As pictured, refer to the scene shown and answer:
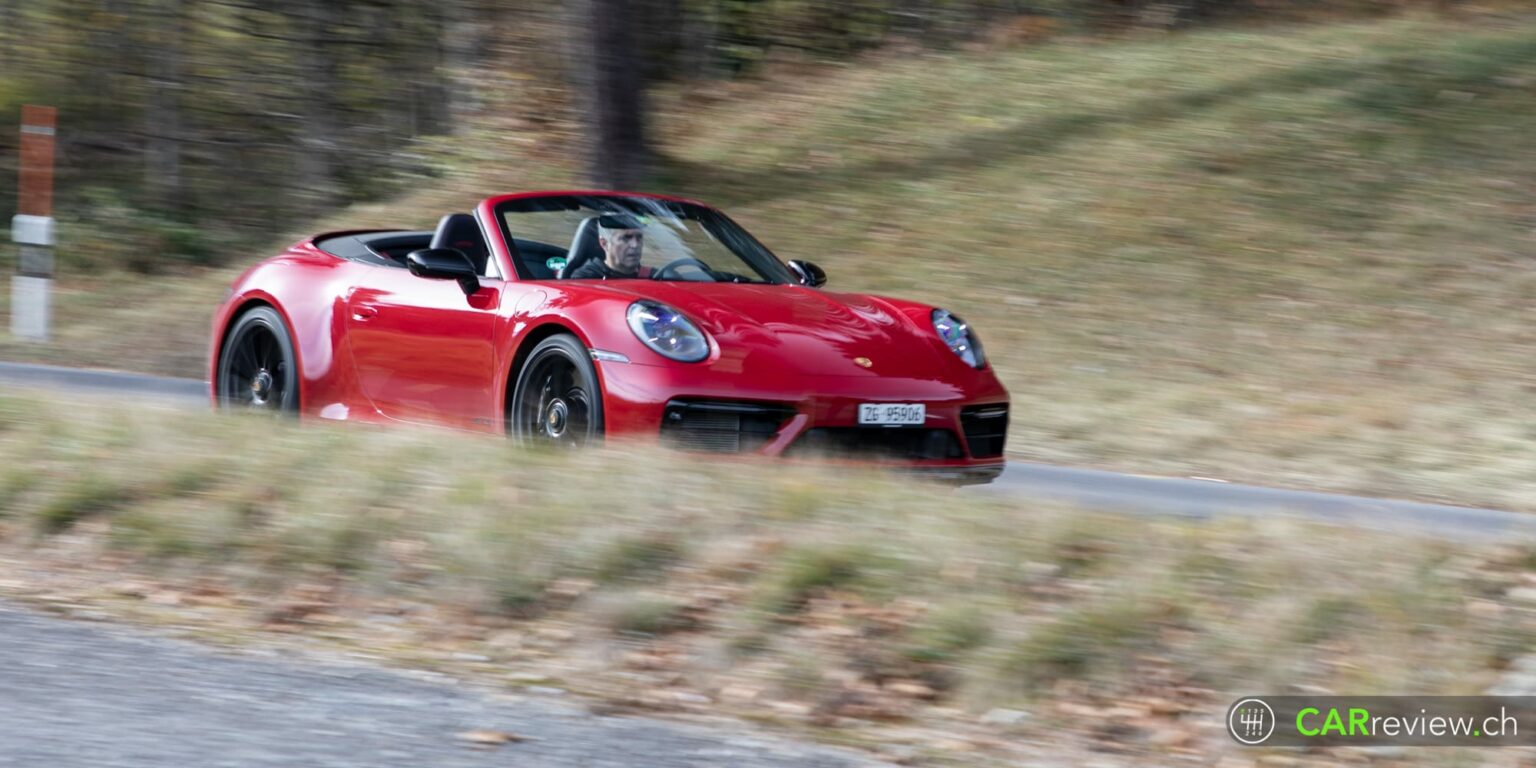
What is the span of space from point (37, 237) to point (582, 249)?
23.4 ft

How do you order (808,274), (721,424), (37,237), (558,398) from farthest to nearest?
(37,237) < (808,274) < (558,398) < (721,424)

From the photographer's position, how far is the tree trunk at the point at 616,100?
1424cm

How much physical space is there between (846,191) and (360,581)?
1097 cm

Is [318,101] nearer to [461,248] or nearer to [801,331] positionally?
[461,248]

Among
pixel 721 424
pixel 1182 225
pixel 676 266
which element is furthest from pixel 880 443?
pixel 1182 225

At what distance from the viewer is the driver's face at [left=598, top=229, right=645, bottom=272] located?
24.5 ft

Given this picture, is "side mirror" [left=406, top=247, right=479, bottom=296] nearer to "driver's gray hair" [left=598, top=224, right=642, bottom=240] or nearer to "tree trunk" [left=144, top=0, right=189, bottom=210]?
"driver's gray hair" [left=598, top=224, right=642, bottom=240]

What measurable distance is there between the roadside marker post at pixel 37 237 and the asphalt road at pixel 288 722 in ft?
29.9

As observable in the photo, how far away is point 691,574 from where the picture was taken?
5.14m

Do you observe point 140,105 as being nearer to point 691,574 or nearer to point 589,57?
point 589,57

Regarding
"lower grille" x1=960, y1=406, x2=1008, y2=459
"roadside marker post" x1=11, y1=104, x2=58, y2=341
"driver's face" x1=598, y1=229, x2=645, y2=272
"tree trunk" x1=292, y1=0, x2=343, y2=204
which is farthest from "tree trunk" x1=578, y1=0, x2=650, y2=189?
"tree trunk" x1=292, y1=0, x2=343, y2=204

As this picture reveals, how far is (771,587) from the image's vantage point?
4.95 metres

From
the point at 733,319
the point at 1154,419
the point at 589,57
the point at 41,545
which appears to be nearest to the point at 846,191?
the point at 589,57

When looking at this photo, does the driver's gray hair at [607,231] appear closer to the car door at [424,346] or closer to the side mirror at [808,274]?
the car door at [424,346]
